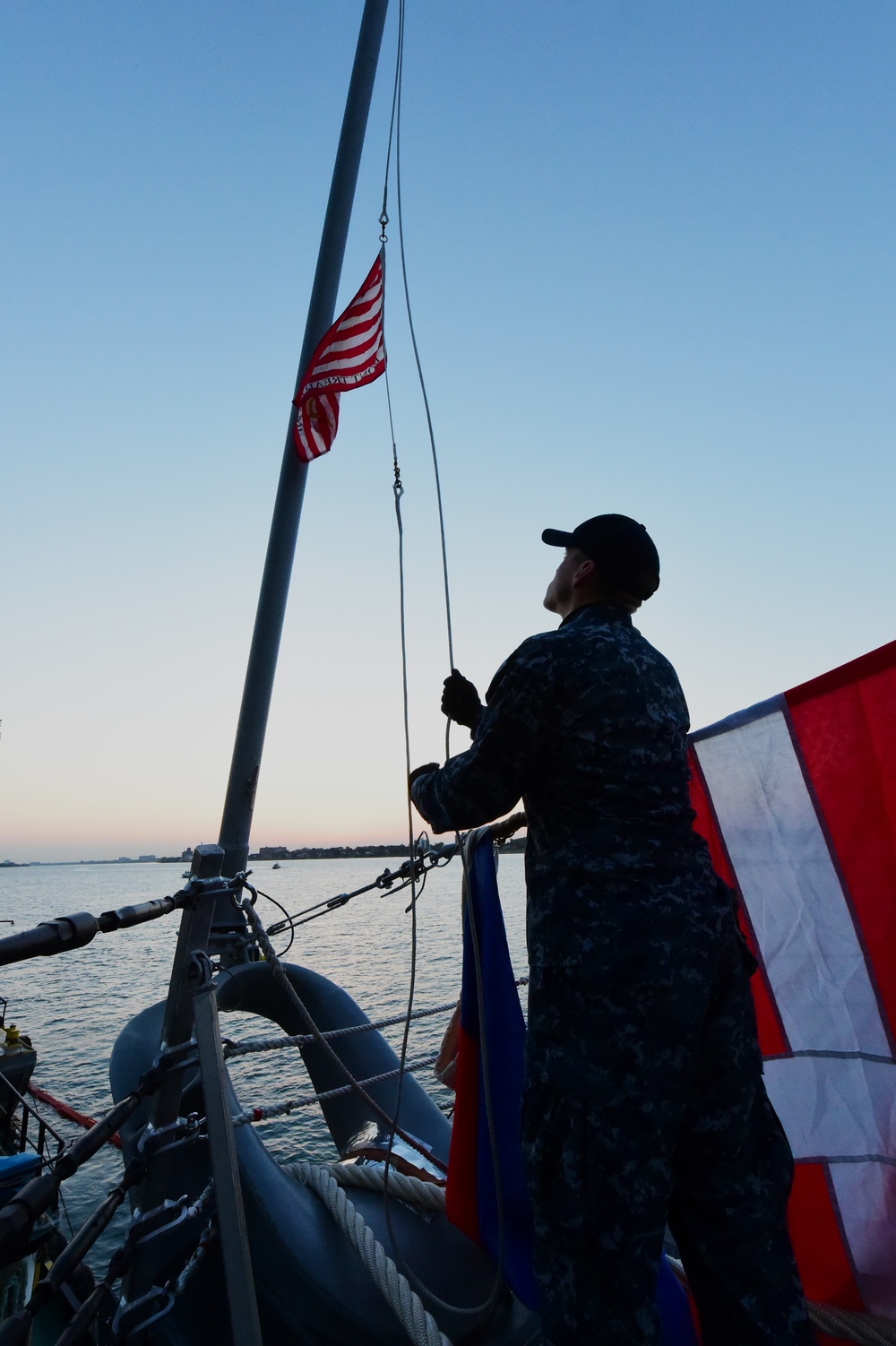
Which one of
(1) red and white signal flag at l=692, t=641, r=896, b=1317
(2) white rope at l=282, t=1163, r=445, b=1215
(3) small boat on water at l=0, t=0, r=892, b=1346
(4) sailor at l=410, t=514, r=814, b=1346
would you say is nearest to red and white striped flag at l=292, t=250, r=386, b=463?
(3) small boat on water at l=0, t=0, r=892, b=1346

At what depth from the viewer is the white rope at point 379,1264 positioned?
6.41 feet

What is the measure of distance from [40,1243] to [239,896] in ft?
6.84

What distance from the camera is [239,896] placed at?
12.0 ft

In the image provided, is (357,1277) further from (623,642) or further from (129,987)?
(129,987)

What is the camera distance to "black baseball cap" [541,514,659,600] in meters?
2.04

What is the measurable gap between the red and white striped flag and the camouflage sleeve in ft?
11.1

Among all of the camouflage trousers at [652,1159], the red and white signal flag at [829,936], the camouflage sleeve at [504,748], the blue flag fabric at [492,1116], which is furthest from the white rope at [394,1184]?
Answer: the camouflage sleeve at [504,748]

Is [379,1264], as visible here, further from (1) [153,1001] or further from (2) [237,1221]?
(1) [153,1001]

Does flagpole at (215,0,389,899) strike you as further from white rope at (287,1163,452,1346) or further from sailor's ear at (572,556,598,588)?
sailor's ear at (572,556,598,588)

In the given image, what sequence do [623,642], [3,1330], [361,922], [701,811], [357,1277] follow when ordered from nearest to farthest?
[3,1330] < [623,642] < [357,1277] < [701,811] < [361,922]

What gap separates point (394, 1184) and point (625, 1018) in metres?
1.31

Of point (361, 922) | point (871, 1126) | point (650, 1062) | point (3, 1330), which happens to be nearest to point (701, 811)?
point (871, 1126)

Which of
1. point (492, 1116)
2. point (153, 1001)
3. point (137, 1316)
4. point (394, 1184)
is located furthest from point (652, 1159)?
point (153, 1001)

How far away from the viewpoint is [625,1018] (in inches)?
61.9
